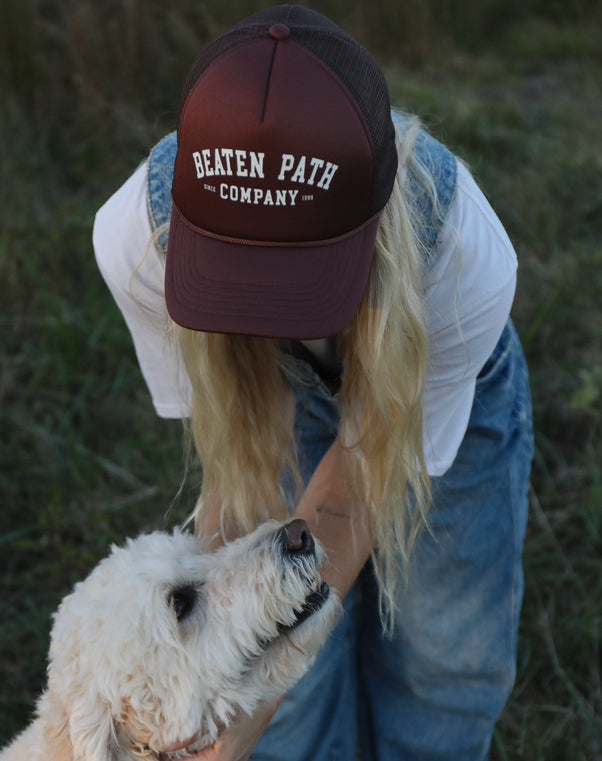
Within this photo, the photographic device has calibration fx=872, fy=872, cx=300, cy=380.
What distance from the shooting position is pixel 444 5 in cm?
491

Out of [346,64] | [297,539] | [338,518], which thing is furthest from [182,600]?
[346,64]

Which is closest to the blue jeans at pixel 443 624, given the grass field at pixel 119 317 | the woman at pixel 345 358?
the woman at pixel 345 358

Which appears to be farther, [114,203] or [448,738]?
[448,738]

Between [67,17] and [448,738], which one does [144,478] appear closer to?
[448,738]

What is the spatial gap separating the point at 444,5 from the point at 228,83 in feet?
13.1

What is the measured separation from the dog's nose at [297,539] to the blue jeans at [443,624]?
1.24 ft

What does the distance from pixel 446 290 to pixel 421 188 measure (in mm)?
208

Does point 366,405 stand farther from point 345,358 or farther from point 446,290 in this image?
point 446,290

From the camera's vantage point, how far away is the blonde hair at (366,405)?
159 cm

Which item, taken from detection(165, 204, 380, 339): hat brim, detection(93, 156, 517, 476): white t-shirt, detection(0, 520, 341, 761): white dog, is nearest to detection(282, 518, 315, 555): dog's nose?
detection(0, 520, 341, 761): white dog

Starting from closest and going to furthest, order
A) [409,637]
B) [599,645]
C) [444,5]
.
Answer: [409,637] → [599,645] → [444,5]

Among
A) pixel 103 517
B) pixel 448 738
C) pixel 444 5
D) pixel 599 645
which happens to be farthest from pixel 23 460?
pixel 444 5

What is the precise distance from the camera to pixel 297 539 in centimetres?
179

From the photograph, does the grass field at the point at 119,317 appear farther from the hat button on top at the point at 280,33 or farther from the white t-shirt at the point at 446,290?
the hat button on top at the point at 280,33
